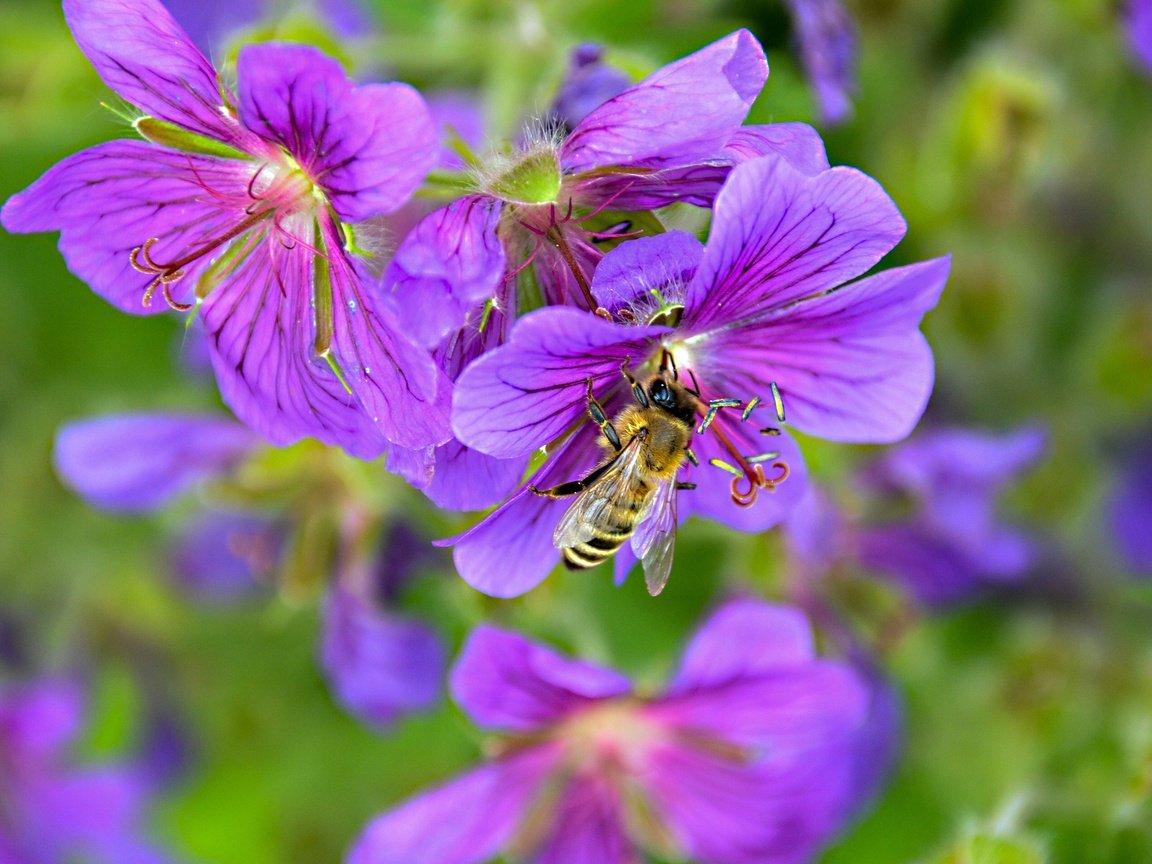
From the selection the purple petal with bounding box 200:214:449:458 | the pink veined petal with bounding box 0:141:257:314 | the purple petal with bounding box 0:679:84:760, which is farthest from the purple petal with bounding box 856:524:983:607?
the purple petal with bounding box 0:679:84:760

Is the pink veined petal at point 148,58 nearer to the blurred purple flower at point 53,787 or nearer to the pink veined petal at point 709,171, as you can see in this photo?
the pink veined petal at point 709,171

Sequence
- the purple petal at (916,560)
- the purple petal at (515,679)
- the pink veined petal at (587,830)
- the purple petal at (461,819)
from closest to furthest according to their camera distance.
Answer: the purple petal at (515,679)
the purple petal at (461,819)
the pink veined petal at (587,830)
the purple petal at (916,560)

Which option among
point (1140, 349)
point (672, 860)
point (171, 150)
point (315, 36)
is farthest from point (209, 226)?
point (1140, 349)

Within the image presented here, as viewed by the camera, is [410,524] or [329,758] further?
[329,758]

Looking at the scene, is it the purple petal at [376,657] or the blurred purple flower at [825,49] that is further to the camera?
the purple petal at [376,657]

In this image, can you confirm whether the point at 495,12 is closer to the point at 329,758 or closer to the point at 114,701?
the point at 329,758

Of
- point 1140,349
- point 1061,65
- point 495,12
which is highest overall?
point 1061,65

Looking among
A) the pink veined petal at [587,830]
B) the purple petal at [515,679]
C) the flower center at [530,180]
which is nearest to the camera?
the flower center at [530,180]

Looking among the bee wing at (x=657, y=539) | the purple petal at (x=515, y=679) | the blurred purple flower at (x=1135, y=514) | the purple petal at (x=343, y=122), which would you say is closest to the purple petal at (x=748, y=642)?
the purple petal at (x=515, y=679)

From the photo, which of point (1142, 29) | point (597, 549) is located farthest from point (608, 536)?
point (1142, 29)
